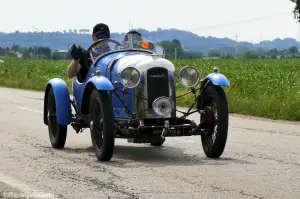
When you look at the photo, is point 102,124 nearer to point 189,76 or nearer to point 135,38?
point 189,76

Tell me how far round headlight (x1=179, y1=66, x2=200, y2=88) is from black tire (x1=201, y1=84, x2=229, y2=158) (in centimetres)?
21

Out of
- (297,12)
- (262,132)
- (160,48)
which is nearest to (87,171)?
(160,48)

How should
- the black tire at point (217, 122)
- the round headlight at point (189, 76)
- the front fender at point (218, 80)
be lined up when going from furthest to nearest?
the round headlight at point (189, 76) < the front fender at point (218, 80) < the black tire at point (217, 122)

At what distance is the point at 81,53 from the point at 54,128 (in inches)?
50.4

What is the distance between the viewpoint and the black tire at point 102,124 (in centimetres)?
949

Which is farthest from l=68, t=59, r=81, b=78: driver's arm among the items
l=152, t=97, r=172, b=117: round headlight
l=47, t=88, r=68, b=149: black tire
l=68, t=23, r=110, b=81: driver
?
l=152, t=97, r=172, b=117: round headlight

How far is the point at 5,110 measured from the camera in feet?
62.2

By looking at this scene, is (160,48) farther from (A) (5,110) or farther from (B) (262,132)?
(A) (5,110)

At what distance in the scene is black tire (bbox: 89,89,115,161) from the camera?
949cm

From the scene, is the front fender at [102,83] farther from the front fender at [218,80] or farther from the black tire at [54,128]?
the black tire at [54,128]

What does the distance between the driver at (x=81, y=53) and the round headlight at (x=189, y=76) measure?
51.5 inches

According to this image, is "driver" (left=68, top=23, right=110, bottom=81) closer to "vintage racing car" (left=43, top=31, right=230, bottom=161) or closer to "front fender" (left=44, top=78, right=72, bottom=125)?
"front fender" (left=44, top=78, right=72, bottom=125)

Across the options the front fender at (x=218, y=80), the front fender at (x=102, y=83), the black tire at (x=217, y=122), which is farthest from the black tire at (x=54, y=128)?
the front fender at (x=218, y=80)

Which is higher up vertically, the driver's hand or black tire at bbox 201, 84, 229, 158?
the driver's hand
